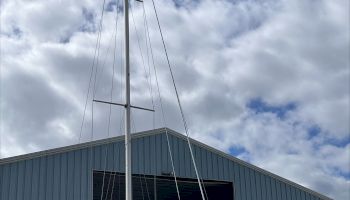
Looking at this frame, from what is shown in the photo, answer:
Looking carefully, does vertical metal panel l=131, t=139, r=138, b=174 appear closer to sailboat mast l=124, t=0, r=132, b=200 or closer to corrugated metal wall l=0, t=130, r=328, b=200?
corrugated metal wall l=0, t=130, r=328, b=200

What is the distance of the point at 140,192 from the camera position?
1248 inches

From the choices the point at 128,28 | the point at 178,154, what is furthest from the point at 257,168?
the point at 128,28

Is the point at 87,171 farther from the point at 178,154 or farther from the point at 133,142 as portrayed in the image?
the point at 178,154

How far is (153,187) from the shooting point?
30266 mm

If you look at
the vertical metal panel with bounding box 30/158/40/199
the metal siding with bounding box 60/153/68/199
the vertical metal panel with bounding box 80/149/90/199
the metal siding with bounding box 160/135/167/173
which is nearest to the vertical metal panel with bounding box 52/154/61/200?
the metal siding with bounding box 60/153/68/199

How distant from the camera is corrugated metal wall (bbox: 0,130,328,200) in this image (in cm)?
2453

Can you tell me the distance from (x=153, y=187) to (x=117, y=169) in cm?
391

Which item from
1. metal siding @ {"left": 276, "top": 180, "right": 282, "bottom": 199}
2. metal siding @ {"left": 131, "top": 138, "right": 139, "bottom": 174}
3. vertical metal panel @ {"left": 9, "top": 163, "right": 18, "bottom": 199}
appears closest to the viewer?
vertical metal panel @ {"left": 9, "top": 163, "right": 18, "bottom": 199}

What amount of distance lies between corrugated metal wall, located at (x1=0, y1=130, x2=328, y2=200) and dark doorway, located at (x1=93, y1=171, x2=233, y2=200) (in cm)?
52

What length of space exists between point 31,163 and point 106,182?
437 centimetres

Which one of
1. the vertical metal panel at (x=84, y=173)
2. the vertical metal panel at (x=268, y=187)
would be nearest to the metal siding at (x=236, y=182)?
the vertical metal panel at (x=268, y=187)

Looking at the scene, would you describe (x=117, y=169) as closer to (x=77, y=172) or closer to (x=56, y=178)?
(x=77, y=172)

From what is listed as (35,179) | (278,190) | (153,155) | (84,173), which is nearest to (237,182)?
(278,190)

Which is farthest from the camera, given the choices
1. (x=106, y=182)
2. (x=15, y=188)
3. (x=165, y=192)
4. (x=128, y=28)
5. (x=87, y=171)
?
(x=165, y=192)
